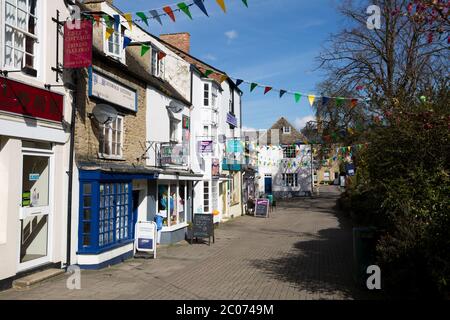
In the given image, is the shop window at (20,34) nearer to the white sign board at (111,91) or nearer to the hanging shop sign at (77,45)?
the hanging shop sign at (77,45)

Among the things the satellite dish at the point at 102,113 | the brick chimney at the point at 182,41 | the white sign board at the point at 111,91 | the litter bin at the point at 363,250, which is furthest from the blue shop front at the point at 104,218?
the brick chimney at the point at 182,41

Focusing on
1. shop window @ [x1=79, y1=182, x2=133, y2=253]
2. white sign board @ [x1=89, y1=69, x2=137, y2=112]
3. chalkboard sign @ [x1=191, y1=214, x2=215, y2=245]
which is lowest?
chalkboard sign @ [x1=191, y1=214, x2=215, y2=245]

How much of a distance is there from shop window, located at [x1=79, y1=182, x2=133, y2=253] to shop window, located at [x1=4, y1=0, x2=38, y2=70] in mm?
3321

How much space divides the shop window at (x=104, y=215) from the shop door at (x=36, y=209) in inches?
40.8

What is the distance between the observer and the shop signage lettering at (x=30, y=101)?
8016 millimetres

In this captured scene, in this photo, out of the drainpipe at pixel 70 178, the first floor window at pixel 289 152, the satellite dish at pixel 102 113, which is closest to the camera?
the drainpipe at pixel 70 178

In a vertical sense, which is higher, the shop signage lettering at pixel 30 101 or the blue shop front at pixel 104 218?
the shop signage lettering at pixel 30 101

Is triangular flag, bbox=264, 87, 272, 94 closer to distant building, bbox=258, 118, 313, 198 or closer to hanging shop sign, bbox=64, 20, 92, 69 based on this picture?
hanging shop sign, bbox=64, 20, 92, 69

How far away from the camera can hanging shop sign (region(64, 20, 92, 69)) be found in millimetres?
9711

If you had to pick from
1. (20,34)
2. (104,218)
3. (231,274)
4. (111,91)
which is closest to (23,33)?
(20,34)

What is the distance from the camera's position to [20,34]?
8.86 m

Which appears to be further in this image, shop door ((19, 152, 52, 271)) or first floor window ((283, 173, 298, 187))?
first floor window ((283, 173, 298, 187))

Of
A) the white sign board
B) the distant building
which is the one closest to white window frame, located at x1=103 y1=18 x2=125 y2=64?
the white sign board
